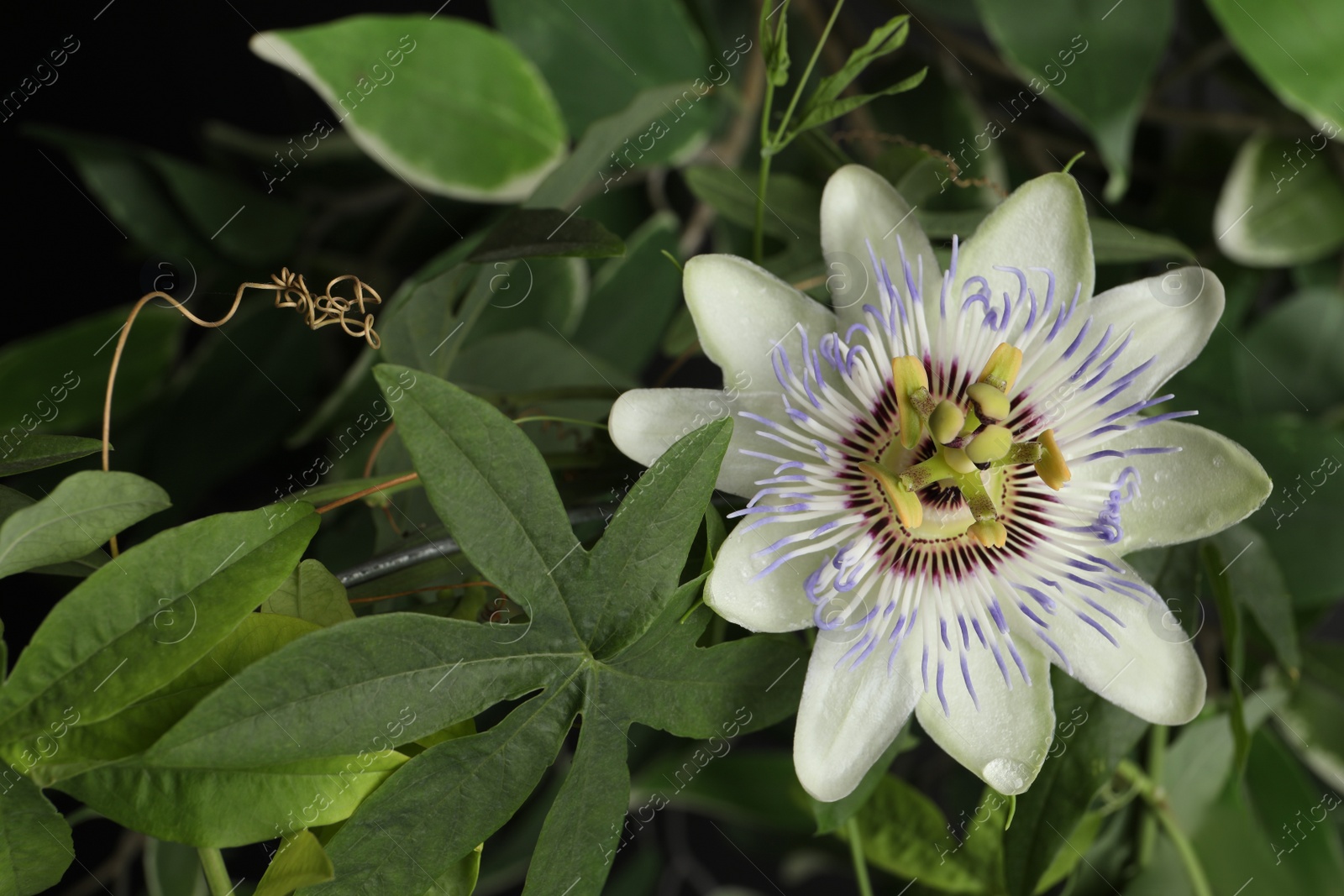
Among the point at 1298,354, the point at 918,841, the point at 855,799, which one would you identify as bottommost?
the point at 1298,354

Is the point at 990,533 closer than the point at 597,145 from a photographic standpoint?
Yes

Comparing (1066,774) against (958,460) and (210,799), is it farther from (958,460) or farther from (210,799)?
(210,799)

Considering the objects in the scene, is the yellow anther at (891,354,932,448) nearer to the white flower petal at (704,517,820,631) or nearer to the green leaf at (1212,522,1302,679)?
the white flower petal at (704,517,820,631)

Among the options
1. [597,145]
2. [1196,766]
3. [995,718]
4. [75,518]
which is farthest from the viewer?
[1196,766]

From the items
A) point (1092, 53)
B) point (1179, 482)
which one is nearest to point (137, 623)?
point (1179, 482)

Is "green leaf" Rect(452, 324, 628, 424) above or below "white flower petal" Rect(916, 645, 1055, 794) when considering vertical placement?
above

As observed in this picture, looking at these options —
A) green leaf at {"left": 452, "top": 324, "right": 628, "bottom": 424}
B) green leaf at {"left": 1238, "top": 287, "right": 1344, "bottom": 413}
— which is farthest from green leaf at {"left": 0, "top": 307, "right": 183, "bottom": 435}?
green leaf at {"left": 1238, "top": 287, "right": 1344, "bottom": 413}
